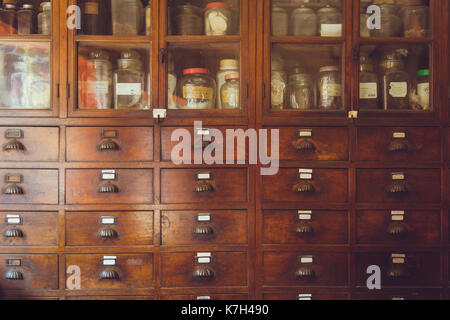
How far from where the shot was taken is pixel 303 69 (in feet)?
6.36

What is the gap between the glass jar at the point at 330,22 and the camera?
6.03ft

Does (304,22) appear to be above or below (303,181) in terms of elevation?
above

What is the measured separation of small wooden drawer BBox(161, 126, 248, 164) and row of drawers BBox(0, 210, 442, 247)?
288mm

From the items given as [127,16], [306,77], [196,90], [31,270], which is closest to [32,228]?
[31,270]

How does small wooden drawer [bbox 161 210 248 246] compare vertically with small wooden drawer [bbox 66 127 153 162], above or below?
below

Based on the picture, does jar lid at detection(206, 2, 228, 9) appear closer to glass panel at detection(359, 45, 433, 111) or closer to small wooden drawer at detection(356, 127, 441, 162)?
glass panel at detection(359, 45, 433, 111)

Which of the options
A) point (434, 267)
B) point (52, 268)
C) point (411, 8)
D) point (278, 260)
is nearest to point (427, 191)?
point (434, 267)

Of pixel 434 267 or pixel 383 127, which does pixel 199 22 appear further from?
pixel 434 267

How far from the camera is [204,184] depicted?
175 cm

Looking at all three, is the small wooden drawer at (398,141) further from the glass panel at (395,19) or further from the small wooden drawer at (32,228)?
the small wooden drawer at (32,228)

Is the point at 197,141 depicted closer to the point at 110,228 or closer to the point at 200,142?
the point at 200,142

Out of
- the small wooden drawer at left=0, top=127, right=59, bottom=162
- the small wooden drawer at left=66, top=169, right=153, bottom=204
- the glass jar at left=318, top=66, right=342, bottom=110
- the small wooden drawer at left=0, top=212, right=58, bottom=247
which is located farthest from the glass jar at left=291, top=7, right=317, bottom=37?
the small wooden drawer at left=0, top=212, right=58, bottom=247

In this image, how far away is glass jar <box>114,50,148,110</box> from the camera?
185 centimetres

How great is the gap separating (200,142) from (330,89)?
0.75 meters
